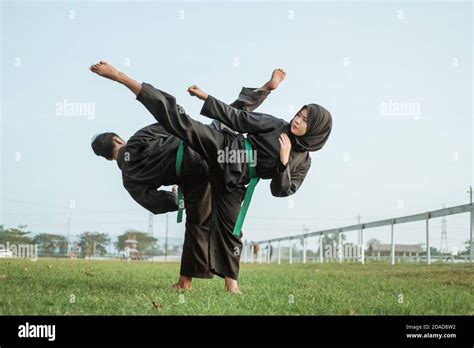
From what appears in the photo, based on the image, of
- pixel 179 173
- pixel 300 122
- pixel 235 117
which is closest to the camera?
pixel 300 122

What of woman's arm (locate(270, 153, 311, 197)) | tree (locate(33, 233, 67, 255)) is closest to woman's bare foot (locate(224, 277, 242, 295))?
Result: woman's arm (locate(270, 153, 311, 197))

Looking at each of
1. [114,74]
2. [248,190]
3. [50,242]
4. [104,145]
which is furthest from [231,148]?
[50,242]

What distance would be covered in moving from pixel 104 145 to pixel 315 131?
1.79 m

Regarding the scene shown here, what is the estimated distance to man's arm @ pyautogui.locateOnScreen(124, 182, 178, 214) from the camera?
4910 mm

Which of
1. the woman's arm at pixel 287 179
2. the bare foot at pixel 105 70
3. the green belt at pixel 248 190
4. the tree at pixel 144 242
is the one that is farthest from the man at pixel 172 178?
the tree at pixel 144 242

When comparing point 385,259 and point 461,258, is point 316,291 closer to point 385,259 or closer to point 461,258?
point 461,258

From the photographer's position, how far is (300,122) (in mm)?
4262

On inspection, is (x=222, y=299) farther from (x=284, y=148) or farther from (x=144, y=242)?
(x=144, y=242)

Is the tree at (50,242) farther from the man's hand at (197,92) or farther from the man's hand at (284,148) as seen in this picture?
the man's hand at (284,148)

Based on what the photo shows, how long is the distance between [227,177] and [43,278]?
221cm

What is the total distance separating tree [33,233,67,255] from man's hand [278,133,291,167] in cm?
546

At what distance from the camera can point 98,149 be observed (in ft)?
16.8

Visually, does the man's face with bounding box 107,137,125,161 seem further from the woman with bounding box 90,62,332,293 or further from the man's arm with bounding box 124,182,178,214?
the woman with bounding box 90,62,332,293
